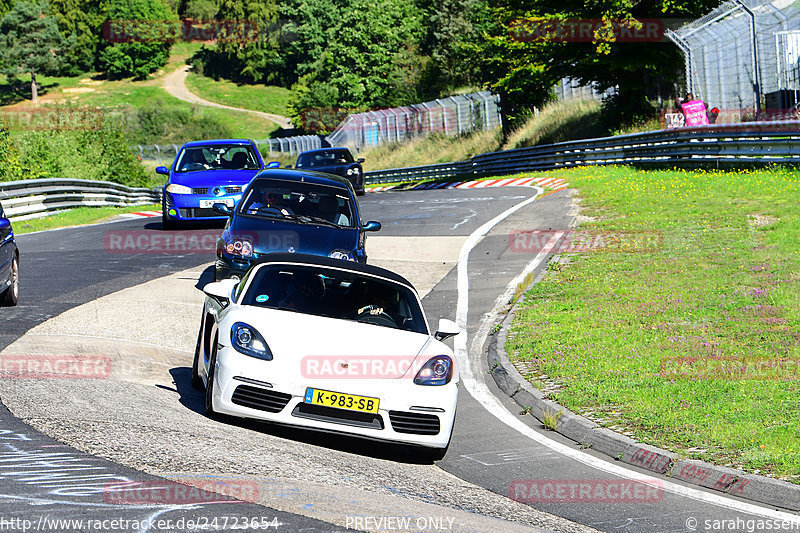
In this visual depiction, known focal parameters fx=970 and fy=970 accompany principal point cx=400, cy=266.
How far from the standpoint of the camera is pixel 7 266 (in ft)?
39.4

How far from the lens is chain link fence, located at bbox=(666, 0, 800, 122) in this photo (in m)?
31.5

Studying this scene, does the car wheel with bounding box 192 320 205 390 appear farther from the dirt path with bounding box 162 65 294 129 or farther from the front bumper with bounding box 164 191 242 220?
the dirt path with bounding box 162 65 294 129

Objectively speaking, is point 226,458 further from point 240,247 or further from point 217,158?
point 217,158

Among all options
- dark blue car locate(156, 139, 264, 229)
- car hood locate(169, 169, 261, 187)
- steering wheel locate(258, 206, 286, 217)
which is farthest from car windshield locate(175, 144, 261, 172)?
steering wheel locate(258, 206, 286, 217)

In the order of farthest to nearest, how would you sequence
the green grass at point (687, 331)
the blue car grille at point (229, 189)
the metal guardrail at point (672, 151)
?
the metal guardrail at point (672, 151)
the blue car grille at point (229, 189)
the green grass at point (687, 331)

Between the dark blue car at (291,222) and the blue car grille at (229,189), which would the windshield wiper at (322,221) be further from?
the blue car grille at (229,189)

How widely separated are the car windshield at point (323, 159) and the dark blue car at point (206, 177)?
12499 millimetres

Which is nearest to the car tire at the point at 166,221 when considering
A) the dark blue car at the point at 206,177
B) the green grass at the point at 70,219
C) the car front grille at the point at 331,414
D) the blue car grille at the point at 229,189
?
the dark blue car at the point at 206,177

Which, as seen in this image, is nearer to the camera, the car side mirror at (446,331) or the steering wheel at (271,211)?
the car side mirror at (446,331)

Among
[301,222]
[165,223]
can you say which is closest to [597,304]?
[301,222]

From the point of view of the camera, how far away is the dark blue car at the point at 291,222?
1259 centimetres

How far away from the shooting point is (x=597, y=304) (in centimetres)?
1317

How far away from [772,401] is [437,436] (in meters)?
3.24

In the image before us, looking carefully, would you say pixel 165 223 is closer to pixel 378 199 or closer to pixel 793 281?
pixel 378 199
